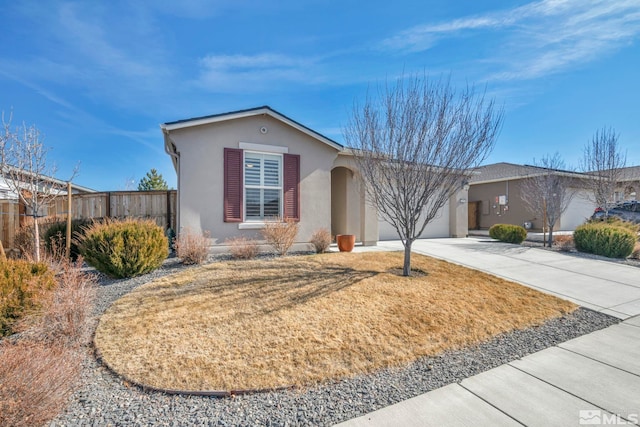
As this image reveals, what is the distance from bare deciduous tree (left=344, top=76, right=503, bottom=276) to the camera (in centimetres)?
632

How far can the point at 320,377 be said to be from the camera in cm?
313

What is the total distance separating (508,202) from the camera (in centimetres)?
Answer: 2055

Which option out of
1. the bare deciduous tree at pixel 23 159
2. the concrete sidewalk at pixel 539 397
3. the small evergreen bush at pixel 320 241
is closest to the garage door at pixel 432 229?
the small evergreen bush at pixel 320 241

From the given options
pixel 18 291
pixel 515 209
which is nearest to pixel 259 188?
pixel 18 291

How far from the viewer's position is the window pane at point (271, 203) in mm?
9203

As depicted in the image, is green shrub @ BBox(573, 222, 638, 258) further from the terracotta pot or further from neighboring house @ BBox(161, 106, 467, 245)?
the terracotta pot

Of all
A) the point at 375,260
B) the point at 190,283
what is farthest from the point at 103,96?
the point at 375,260

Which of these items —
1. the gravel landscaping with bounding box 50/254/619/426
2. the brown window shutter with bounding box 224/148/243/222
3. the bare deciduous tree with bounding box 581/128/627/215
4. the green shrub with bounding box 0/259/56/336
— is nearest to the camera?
the gravel landscaping with bounding box 50/254/619/426

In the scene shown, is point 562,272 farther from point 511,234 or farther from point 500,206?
point 500,206

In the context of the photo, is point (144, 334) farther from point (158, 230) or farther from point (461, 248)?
point (461, 248)

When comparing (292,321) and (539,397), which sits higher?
(292,321)

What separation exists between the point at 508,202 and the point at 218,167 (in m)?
20.8

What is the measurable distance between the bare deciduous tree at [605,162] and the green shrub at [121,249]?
66.4ft
